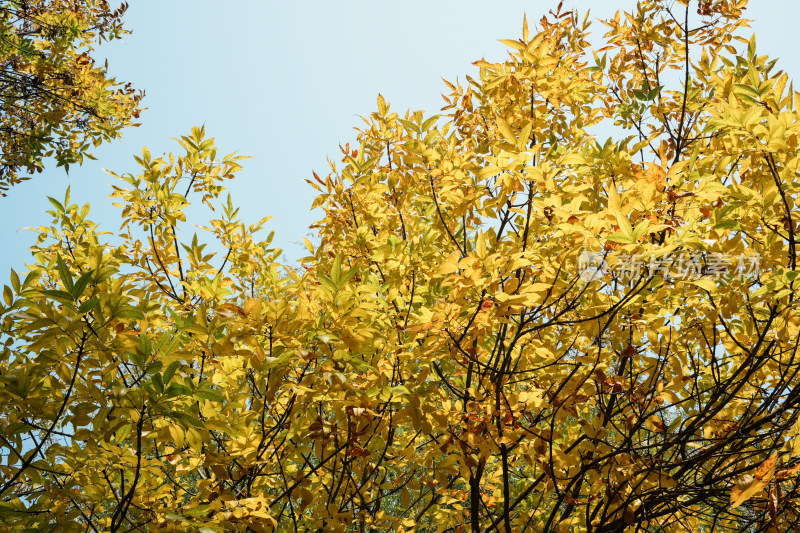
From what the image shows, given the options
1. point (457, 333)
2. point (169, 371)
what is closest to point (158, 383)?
point (169, 371)

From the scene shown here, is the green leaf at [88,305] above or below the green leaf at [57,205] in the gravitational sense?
below

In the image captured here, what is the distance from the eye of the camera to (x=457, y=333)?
2010 mm

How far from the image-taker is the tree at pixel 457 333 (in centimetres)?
174

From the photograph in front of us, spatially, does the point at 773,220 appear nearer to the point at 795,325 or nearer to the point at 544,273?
the point at 795,325

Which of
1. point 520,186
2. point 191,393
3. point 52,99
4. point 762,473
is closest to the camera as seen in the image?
point 762,473

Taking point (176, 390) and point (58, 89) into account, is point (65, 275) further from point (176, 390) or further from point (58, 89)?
point (58, 89)

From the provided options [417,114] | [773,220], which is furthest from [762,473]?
[417,114]


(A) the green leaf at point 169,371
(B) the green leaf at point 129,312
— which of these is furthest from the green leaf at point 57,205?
(A) the green leaf at point 169,371

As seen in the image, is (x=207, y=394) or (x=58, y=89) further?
(x=58, y=89)

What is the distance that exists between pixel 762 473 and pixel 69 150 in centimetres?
656

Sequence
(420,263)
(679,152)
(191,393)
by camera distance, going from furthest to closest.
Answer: (679,152), (420,263), (191,393)

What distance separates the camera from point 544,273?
2211 millimetres

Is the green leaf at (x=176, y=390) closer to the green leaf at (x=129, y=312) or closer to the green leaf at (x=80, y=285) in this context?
the green leaf at (x=129, y=312)

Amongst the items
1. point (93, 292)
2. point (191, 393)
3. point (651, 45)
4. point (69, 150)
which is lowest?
point (191, 393)
